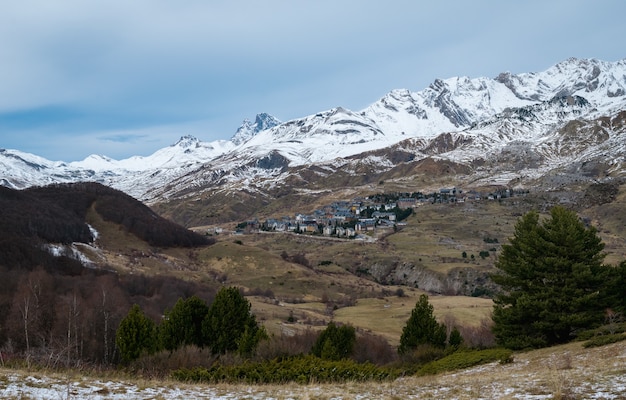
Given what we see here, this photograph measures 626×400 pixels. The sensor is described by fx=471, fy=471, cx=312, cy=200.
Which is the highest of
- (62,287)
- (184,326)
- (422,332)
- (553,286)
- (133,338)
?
(62,287)

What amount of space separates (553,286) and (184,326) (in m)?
37.8

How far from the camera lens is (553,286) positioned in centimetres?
3375

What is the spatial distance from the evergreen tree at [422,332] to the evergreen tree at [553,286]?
10947mm

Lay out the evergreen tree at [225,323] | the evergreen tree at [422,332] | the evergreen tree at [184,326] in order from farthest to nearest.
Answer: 1. the evergreen tree at [225,323]
2. the evergreen tree at [184,326]
3. the evergreen tree at [422,332]

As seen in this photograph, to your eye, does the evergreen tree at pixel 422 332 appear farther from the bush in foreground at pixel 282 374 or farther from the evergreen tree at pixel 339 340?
the bush in foreground at pixel 282 374

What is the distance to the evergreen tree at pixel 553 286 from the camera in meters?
32.5

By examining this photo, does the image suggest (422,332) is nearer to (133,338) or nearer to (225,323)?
(225,323)

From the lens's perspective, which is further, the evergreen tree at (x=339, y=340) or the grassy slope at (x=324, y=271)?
the grassy slope at (x=324, y=271)

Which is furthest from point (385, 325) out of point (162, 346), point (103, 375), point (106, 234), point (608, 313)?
point (106, 234)

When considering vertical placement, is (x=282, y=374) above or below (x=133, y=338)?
above

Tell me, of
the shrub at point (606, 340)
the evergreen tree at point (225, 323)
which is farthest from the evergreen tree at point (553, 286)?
the evergreen tree at point (225, 323)

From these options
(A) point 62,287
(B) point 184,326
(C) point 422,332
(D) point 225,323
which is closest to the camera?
(C) point 422,332

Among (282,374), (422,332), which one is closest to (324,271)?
(422,332)

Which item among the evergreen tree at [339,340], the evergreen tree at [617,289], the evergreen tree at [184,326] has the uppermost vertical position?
the evergreen tree at [617,289]
